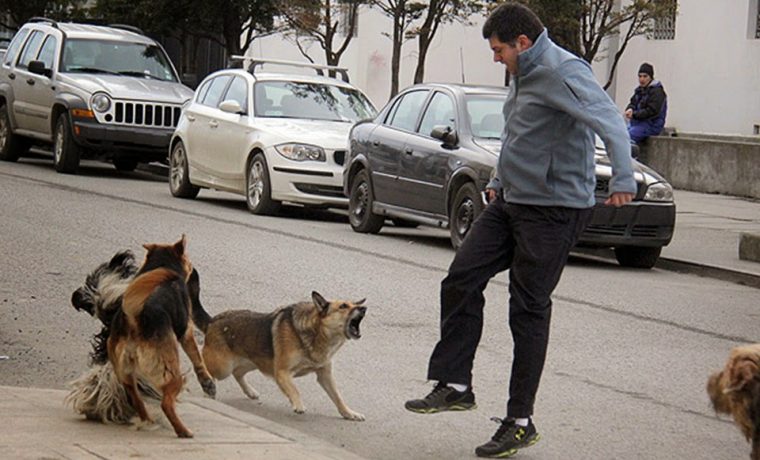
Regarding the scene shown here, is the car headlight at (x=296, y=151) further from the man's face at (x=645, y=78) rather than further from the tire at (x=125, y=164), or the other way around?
the tire at (x=125, y=164)

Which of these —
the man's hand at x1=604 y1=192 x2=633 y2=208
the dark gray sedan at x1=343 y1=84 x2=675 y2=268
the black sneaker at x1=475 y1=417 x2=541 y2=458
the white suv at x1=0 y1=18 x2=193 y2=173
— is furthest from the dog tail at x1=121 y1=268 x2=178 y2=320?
the white suv at x1=0 y1=18 x2=193 y2=173

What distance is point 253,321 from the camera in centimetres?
841

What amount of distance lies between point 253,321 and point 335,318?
62cm

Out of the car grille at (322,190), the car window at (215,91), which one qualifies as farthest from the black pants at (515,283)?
the car window at (215,91)

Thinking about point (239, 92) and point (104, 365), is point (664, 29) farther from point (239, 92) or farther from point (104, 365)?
point (104, 365)

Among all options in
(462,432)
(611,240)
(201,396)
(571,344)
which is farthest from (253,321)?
(611,240)

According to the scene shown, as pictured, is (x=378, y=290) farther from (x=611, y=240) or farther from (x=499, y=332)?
(x=611, y=240)

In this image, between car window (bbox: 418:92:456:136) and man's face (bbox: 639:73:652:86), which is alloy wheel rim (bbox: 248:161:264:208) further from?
man's face (bbox: 639:73:652:86)

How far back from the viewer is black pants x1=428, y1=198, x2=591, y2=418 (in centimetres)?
739

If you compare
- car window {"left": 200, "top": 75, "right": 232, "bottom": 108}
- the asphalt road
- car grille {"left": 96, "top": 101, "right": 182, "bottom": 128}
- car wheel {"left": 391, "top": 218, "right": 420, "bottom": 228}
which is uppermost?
car window {"left": 200, "top": 75, "right": 232, "bottom": 108}

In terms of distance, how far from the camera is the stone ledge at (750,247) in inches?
649

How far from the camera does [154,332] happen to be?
272 inches

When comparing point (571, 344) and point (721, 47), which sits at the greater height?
point (721, 47)

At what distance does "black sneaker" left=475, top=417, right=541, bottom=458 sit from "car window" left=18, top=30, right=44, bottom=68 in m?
18.9
